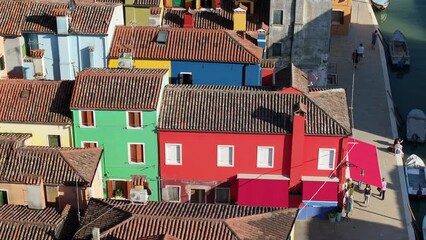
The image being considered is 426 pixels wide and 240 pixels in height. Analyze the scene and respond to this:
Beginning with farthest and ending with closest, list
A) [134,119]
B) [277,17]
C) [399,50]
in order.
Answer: [399,50]
[277,17]
[134,119]

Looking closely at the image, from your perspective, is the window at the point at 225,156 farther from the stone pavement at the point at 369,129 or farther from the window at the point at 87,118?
the window at the point at 87,118

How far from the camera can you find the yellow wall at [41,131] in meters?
53.1

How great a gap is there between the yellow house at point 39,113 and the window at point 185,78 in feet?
34.0

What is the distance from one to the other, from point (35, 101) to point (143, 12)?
671 inches

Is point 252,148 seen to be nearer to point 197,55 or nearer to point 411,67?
point 197,55

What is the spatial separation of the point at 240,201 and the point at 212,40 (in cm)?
1534

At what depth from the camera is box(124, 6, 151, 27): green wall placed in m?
67.5

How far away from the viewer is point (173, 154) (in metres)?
53.1

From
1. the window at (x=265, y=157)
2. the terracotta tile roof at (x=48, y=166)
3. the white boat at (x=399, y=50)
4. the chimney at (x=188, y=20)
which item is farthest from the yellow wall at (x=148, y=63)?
the white boat at (x=399, y=50)

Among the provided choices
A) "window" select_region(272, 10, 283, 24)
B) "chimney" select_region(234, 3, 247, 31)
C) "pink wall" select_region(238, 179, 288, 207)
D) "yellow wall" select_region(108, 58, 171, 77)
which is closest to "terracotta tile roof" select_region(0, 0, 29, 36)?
"yellow wall" select_region(108, 58, 171, 77)

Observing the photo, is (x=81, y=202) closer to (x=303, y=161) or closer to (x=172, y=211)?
(x=172, y=211)

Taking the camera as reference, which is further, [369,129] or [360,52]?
[360,52]

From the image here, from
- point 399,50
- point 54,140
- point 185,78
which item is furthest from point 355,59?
point 54,140

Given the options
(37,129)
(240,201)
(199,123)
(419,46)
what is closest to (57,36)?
(37,129)
